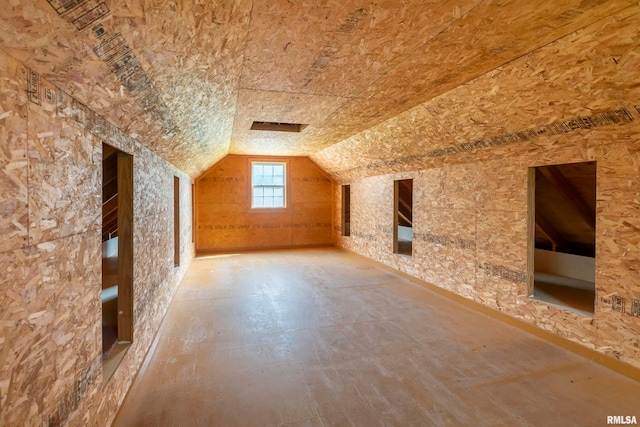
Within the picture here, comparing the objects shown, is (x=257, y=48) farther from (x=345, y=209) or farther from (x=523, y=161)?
(x=345, y=209)

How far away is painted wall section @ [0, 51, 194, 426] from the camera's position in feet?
3.30

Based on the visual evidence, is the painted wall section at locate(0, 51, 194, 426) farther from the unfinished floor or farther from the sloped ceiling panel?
the sloped ceiling panel

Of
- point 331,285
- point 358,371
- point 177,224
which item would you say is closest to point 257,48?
point 358,371

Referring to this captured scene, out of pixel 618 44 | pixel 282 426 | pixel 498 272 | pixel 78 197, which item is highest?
pixel 618 44

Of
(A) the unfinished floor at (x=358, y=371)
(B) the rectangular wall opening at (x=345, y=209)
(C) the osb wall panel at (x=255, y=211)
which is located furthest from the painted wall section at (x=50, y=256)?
(B) the rectangular wall opening at (x=345, y=209)

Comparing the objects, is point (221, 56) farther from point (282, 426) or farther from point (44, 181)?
point (282, 426)

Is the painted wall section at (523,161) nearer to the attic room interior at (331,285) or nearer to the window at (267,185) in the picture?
the attic room interior at (331,285)

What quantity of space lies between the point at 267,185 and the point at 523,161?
632 centimetres

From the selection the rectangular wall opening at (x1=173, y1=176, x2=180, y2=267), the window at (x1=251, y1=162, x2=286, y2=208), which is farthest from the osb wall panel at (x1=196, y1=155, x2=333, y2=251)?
the rectangular wall opening at (x1=173, y1=176, x2=180, y2=267)

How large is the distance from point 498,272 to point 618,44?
2507mm

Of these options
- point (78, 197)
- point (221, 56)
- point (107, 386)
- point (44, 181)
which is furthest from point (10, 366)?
point (221, 56)

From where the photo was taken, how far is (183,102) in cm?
245

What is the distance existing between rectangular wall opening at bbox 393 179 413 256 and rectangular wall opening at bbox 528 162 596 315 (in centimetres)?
221

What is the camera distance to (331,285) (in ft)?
16.4
